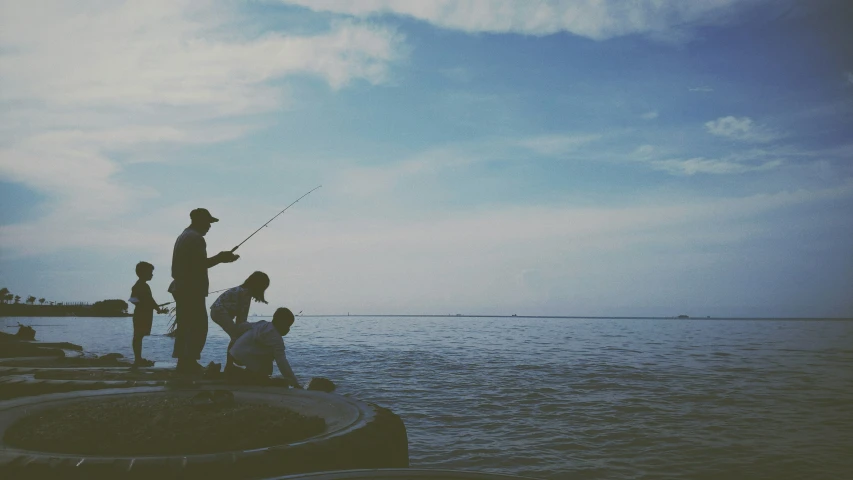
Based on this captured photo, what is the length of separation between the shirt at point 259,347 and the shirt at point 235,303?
1074 mm

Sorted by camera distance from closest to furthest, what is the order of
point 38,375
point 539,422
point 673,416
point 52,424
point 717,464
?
point 52,424 → point 38,375 → point 717,464 → point 539,422 → point 673,416

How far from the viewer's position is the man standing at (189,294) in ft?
20.3

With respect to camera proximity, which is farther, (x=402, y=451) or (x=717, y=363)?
(x=717, y=363)

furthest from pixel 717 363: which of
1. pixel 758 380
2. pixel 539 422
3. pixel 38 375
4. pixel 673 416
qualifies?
pixel 38 375

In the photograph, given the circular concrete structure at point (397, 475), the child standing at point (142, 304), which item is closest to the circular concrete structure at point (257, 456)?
the circular concrete structure at point (397, 475)

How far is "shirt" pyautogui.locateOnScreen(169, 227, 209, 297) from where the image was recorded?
624 centimetres

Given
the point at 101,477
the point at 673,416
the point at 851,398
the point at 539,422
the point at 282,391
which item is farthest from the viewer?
the point at 851,398

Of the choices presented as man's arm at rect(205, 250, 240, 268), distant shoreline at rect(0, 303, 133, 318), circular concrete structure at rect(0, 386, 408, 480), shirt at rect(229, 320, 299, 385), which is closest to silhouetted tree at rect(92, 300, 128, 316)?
man's arm at rect(205, 250, 240, 268)

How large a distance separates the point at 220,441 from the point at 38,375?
374 cm

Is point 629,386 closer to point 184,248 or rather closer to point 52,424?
point 184,248

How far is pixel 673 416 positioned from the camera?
317 inches

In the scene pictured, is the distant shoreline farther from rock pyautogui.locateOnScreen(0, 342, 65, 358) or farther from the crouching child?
the crouching child

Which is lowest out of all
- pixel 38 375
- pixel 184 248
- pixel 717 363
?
pixel 717 363

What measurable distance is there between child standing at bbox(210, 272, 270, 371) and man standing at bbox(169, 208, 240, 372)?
0.22 metres
